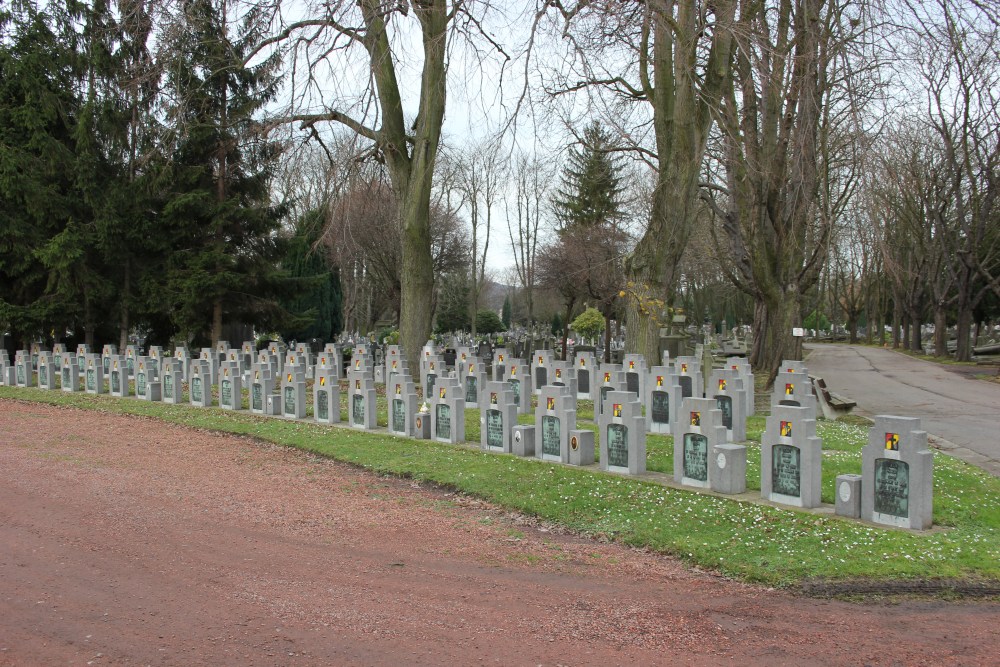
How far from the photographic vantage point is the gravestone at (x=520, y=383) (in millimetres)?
15578

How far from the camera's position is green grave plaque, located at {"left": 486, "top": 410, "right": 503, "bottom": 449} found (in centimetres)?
1084

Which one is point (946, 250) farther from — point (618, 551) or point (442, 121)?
point (618, 551)

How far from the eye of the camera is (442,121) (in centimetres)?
2019

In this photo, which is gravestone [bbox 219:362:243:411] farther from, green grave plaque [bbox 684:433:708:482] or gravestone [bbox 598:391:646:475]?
green grave plaque [bbox 684:433:708:482]

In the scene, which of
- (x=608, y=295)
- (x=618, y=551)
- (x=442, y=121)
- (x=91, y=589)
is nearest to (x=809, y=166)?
(x=442, y=121)

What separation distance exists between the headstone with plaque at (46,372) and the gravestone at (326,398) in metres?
9.92

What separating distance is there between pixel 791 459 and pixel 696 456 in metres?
1.06

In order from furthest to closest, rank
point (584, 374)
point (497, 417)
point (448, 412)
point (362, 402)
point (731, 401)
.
A: point (584, 374) → point (362, 402) → point (731, 401) → point (448, 412) → point (497, 417)

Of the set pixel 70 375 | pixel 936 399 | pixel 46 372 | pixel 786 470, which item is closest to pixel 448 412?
pixel 786 470

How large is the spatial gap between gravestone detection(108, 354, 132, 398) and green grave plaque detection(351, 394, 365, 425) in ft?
25.4

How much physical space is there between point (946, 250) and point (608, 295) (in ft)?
47.6

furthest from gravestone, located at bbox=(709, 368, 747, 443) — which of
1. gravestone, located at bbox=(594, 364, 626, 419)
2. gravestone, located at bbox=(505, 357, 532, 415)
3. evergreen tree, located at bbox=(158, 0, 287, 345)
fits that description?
evergreen tree, located at bbox=(158, 0, 287, 345)

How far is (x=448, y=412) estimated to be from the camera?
1161 cm

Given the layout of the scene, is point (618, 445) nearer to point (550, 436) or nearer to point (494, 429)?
point (550, 436)
